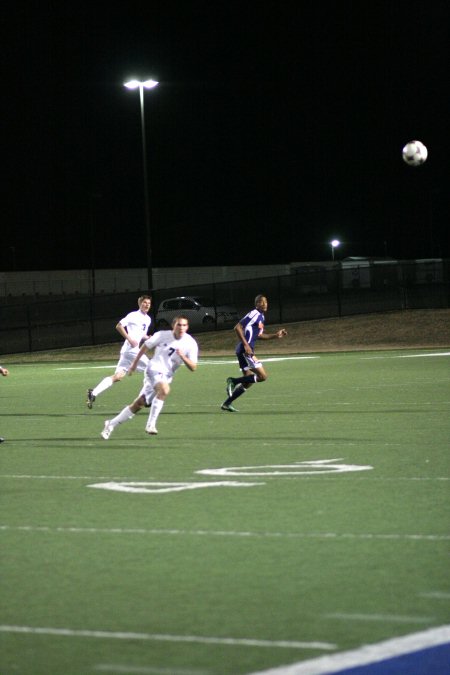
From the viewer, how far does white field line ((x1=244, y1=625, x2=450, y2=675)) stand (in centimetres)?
595

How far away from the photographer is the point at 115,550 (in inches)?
363

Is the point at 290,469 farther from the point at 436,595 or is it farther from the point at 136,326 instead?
the point at 136,326

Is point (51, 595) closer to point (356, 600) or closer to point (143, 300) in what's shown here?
point (356, 600)

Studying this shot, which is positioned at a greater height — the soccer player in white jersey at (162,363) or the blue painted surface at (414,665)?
the soccer player in white jersey at (162,363)

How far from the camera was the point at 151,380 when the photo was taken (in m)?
17.2

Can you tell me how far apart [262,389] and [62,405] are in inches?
191

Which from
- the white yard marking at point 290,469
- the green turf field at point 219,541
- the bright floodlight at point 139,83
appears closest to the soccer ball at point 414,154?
the bright floodlight at point 139,83

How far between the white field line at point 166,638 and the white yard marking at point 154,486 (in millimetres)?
5217

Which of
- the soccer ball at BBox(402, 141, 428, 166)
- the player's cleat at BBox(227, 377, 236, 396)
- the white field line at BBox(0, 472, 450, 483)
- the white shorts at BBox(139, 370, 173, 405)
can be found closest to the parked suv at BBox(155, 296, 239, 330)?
the soccer ball at BBox(402, 141, 428, 166)

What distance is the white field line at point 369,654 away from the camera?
5.95 metres

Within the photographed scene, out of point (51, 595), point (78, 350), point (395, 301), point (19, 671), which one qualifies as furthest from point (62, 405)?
point (395, 301)

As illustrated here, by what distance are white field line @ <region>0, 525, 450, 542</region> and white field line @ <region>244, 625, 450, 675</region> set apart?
106 inches

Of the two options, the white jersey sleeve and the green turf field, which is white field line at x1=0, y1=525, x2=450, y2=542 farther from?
the white jersey sleeve

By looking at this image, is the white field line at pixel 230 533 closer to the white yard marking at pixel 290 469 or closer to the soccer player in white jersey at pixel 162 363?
the white yard marking at pixel 290 469
